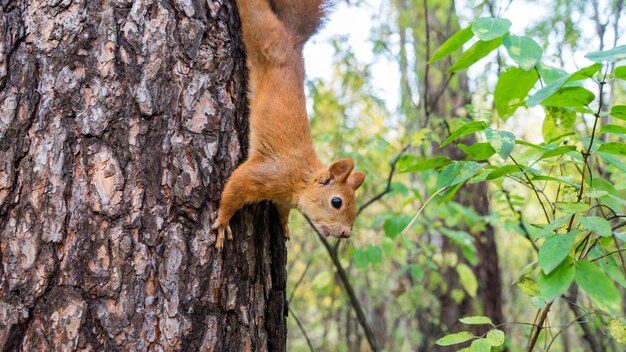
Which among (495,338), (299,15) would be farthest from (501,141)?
(299,15)

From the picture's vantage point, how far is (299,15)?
2395 mm

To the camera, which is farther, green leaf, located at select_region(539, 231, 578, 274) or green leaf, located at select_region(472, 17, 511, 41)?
green leaf, located at select_region(472, 17, 511, 41)

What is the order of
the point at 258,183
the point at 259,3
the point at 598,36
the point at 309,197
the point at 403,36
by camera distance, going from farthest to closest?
1. the point at 403,36
2. the point at 598,36
3. the point at 309,197
4. the point at 259,3
5. the point at 258,183

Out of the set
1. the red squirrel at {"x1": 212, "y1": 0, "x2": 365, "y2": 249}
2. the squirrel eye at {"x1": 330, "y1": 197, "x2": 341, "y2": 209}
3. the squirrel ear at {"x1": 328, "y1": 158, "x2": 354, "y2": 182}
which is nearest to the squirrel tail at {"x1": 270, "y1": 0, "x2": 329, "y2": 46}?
the red squirrel at {"x1": 212, "y1": 0, "x2": 365, "y2": 249}

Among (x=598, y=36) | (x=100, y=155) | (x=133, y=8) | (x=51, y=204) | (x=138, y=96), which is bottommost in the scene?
(x=51, y=204)

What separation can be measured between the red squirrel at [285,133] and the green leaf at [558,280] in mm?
939

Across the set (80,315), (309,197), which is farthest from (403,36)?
(80,315)

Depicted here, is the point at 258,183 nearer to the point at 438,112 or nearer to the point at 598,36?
the point at 598,36

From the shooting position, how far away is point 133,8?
156cm

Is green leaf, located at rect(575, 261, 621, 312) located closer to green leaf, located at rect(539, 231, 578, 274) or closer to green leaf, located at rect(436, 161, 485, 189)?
green leaf, located at rect(539, 231, 578, 274)

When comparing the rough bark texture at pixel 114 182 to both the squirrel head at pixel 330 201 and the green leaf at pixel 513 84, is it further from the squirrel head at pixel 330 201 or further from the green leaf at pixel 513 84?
the green leaf at pixel 513 84

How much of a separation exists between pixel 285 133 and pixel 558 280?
4.28 feet

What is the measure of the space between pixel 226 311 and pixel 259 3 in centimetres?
119

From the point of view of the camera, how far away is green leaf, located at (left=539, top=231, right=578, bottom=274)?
3.47 ft
